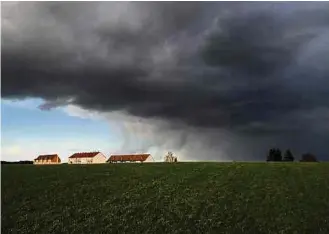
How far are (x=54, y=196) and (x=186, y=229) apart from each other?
1398 centimetres

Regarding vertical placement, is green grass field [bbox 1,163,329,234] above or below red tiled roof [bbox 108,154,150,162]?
below

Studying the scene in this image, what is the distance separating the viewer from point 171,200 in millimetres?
35000

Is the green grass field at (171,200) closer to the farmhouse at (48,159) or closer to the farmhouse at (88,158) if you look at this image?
the farmhouse at (88,158)

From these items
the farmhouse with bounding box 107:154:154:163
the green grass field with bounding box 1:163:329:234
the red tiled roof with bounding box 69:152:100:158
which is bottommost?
the green grass field with bounding box 1:163:329:234

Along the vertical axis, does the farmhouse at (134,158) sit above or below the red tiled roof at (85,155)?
below

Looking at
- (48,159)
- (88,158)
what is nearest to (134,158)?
(88,158)

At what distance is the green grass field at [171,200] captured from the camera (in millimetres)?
29875

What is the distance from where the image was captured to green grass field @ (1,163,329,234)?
1176 inches

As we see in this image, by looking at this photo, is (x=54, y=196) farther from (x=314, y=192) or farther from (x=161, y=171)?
(x=314, y=192)

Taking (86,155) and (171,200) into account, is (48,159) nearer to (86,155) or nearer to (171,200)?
(86,155)

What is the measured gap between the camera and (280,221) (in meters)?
30.0

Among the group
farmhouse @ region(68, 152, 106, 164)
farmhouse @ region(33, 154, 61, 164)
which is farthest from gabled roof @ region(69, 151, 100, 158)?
farmhouse @ region(33, 154, 61, 164)

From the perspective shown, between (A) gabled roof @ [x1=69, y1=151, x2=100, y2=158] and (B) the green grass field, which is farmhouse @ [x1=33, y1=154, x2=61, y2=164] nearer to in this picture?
(A) gabled roof @ [x1=69, y1=151, x2=100, y2=158]

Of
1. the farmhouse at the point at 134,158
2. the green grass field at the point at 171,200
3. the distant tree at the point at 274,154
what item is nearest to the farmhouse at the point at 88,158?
the farmhouse at the point at 134,158
